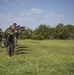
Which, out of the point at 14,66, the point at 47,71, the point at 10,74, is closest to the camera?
the point at 10,74

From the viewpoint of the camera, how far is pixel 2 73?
8719 mm

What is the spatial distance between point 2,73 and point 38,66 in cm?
201

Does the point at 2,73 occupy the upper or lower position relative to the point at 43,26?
lower

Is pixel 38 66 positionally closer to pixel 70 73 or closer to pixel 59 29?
pixel 70 73

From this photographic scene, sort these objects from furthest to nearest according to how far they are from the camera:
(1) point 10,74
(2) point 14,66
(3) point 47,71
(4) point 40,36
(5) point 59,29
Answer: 1. (5) point 59,29
2. (4) point 40,36
3. (2) point 14,66
4. (3) point 47,71
5. (1) point 10,74

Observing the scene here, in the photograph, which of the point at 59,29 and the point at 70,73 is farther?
the point at 59,29

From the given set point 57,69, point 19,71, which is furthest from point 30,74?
point 57,69

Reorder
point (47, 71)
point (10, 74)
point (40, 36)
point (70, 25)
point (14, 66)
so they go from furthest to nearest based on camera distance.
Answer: point (70, 25), point (40, 36), point (14, 66), point (47, 71), point (10, 74)

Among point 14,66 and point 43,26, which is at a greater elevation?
point 43,26

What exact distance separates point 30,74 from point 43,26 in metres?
38.6

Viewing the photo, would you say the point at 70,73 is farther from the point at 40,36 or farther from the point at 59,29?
the point at 59,29

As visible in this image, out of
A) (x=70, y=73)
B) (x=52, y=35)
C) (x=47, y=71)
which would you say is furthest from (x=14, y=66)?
(x=52, y=35)

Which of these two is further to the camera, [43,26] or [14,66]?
[43,26]

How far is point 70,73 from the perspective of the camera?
891cm
